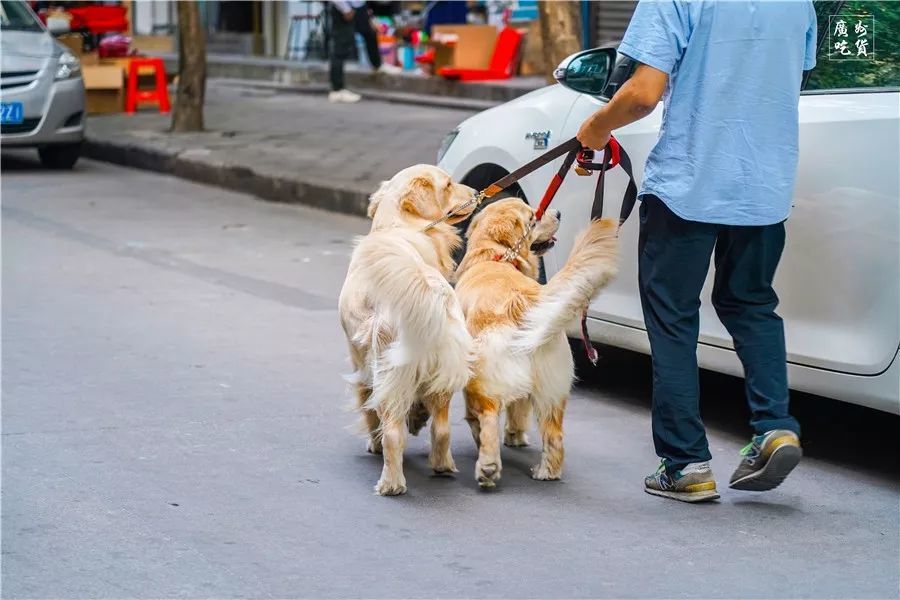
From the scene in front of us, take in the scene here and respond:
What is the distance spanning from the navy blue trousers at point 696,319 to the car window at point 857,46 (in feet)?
2.08

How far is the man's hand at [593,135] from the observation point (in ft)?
13.9

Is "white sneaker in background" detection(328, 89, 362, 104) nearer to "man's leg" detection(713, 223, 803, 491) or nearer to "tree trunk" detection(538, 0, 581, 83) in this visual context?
"tree trunk" detection(538, 0, 581, 83)

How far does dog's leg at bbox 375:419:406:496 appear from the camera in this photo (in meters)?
4.33

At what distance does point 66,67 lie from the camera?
13148mm

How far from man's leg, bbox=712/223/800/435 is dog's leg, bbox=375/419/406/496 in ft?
3.64

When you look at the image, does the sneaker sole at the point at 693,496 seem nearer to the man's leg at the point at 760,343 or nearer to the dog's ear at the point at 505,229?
the man's leg at the point at 760,343

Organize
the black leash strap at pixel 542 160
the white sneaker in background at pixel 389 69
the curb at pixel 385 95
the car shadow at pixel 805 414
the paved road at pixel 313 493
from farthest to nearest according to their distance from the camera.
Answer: the white sneaker in background at pixel 389 69, the curb at pixel 385 95, the car shadow at pixel 805 414, the black leash strap at pixel 542 160, the paved road at pixel 313 493

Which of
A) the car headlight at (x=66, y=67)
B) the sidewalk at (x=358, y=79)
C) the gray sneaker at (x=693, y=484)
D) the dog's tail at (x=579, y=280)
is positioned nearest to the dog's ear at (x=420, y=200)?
the dog's tail at (x=579, y=280)

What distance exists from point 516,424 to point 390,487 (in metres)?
0.74

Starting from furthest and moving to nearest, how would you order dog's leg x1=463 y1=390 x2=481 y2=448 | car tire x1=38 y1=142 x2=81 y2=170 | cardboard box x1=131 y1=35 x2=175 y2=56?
cardboard box x1=131 y1=35 x2=175 y2=56 → car tire x1=38 y1=142 x2=81 y2=170 → dog's leg x1=463 y1=390 x2=481 y2=448

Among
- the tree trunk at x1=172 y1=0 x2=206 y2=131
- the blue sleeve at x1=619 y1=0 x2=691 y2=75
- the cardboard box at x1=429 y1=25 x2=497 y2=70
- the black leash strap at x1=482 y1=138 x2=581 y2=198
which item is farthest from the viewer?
the cardboard box at x1=429 y1=25 x2=497 y2=70

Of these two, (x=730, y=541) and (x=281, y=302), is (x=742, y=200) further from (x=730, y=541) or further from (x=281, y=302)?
(x=281, y=302)

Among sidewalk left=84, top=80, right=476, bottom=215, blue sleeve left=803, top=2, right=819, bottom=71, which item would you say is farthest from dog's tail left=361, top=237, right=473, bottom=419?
sidewalk left=84, top=80, right=476, bottom=215

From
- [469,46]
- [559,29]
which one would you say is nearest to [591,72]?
[559,29]
